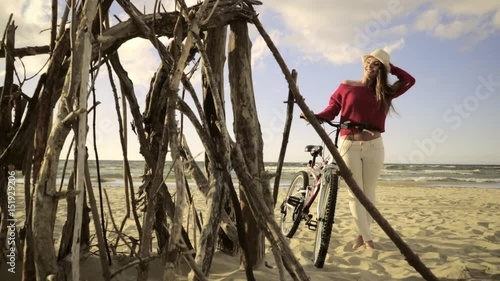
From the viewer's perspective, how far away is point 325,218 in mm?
3033

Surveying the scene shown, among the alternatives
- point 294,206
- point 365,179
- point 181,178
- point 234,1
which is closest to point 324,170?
point 365,179

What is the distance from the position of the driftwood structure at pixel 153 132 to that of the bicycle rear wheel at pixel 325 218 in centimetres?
87

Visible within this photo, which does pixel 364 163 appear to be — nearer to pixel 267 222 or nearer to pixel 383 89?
pixel 383 89

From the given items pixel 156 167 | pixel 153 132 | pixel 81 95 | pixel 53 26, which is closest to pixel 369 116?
pixel 153 132

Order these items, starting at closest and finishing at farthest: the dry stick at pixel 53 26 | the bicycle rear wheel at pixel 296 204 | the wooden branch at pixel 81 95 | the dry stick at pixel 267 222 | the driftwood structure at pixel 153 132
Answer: the wooden branch at pixel 81 95 → the driftwood structure at pixel 153 132 → the dry stick at pixel 267 222 → the dry stick at pixel 53 26 → the bicycle rear wheel at pixel 296 204

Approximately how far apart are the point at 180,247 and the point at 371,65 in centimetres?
265

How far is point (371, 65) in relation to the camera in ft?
10.8

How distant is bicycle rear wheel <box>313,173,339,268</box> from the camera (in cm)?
290

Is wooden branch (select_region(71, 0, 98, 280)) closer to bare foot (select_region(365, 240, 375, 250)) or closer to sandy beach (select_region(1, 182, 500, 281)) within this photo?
sandy beach (select_region(1, 182, 500, 281))

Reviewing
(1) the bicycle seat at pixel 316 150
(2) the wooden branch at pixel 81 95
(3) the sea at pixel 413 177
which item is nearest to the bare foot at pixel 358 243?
(1) the bicycle seat at pixel 316 150

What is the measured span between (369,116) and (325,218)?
100 cm

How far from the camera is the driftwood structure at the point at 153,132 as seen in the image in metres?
1.22

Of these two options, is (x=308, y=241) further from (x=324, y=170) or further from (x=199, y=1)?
(x=199, y=1)

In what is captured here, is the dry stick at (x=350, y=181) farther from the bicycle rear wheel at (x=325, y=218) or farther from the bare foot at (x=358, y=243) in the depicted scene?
the bare foot at (x=358, y=243)
